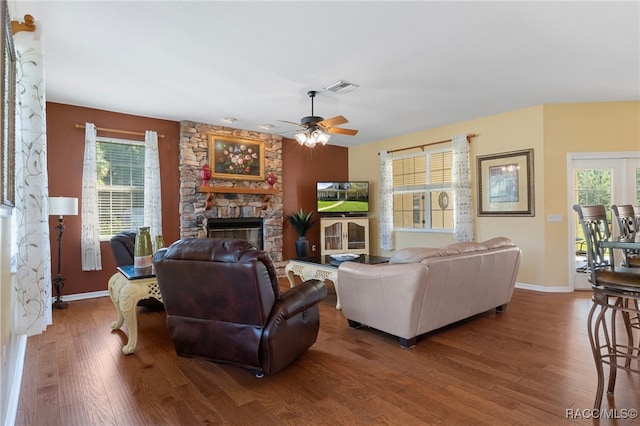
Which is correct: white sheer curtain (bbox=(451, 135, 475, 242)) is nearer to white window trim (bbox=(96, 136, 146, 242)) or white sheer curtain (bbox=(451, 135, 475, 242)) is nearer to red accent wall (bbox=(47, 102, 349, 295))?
red accent wall (bbox=(47, 102, 349, 295))

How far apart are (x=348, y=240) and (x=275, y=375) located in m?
4.80

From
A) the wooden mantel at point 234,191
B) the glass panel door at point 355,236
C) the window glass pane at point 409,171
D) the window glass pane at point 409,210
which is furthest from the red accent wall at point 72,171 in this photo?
the window glass pane at point 409,210

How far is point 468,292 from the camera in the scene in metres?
3.31

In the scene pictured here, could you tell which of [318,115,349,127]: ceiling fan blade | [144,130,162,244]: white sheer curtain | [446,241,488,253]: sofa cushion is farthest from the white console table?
[144,130,162,244]: white sheer curtain

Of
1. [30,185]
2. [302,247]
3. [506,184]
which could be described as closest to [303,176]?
[302,247]

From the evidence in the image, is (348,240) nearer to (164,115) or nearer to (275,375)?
(164,115)

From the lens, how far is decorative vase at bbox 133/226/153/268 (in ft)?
11.3

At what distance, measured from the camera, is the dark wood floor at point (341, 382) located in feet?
6.46

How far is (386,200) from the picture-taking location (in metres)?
7.11

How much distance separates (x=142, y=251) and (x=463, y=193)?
4.86 m

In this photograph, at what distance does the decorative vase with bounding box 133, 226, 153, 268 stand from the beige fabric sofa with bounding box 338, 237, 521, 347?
196 cm

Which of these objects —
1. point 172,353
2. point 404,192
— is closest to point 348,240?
point 404,192

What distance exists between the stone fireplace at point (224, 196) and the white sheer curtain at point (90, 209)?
1201mm

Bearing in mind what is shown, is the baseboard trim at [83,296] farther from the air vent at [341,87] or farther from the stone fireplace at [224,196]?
the air vent at [341,87]
